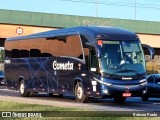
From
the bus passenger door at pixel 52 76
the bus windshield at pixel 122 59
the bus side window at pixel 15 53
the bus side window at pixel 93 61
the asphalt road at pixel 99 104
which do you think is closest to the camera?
the asphalt road at pixel 99 104

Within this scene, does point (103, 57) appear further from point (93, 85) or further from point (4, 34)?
point (4, 34)

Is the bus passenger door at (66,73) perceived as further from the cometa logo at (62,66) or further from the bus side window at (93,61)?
the bus side window at (93,61)

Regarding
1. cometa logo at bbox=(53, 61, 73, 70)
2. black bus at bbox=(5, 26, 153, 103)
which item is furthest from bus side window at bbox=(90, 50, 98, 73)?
cometa logo at bbox=(53, 61, 73, 70)

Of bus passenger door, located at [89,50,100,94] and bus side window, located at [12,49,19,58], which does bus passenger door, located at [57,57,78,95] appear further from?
bus side window, located at [12,49,19,58]

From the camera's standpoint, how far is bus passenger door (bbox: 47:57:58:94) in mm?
23812

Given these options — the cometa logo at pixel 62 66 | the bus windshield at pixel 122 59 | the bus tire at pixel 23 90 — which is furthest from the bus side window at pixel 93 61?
the bus tire at pixel 23 90

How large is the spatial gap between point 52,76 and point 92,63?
3.68 metres

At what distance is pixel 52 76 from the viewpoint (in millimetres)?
24062

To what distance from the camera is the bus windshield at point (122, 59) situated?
2050cm

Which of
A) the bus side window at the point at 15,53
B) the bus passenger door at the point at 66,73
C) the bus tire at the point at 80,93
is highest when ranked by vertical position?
the bus side window at the point at 15,53

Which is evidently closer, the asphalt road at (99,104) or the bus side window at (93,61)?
the asphalt road at (99,104)

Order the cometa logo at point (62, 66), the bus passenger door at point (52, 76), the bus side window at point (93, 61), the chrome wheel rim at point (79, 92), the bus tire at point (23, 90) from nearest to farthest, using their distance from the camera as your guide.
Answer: the bus side window at point (93, 61), the chrome wheel rim at point (79, 92), the cometa logo at point (62, 66), the bus passenger door at point (52, 76), the bus tire at point (23, 90)

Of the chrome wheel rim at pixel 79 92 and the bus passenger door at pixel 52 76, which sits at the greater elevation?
the bus passenger door at pixel 52 76

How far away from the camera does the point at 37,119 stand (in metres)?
12.5
